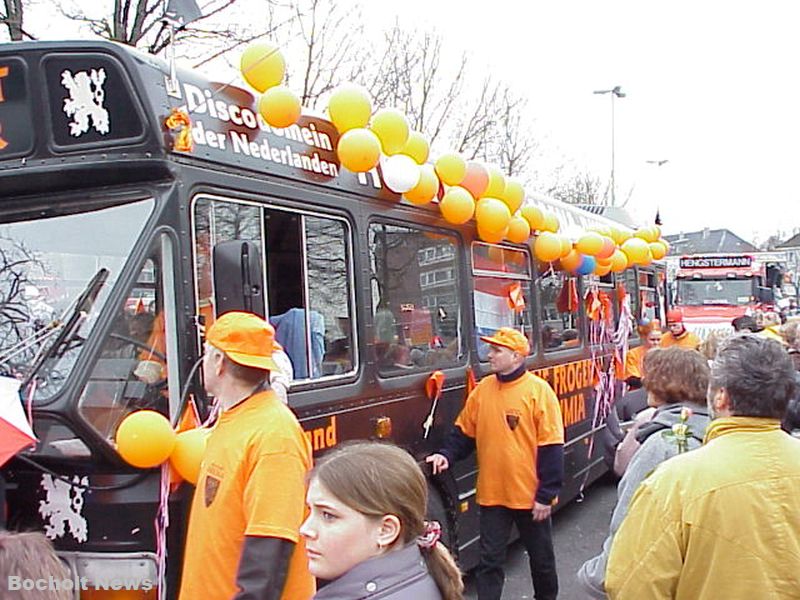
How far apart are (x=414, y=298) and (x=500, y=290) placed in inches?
→ 50.3

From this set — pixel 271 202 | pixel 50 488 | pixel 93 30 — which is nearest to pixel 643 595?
pixel 50 488

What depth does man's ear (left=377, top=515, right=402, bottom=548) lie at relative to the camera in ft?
6.84

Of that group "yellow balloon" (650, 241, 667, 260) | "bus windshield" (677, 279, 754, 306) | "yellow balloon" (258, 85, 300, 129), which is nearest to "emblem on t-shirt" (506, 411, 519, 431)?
"yellow balloon" (258, 85, 300, 129)

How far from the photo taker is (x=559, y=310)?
7672 millimetres

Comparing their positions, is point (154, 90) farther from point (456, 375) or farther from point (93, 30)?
point (93, 30)

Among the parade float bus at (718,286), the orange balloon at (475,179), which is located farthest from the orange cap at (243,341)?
the parade float bus at (718,286)

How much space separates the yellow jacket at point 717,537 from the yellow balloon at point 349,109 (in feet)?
8.86

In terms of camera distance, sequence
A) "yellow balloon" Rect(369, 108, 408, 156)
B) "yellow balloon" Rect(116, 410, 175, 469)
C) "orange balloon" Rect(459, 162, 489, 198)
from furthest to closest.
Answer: "orange balloon" Rect(459, 162, 489, 198) < "yellow balloon" Rect(369, 108, 408, 156) < "yellow balloon" Rect(116, 410, 175, 469)

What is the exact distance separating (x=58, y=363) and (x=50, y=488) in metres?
0.46

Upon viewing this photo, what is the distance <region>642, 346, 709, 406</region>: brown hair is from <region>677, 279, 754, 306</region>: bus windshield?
61.4ft

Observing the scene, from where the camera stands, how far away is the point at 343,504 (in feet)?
6.86

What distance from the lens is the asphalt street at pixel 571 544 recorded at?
650 centimetres

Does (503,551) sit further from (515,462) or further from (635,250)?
(635,250)

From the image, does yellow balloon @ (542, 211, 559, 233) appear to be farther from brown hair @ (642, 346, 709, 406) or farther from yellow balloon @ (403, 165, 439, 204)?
brown hair @ (642, 346, 709, 406)
